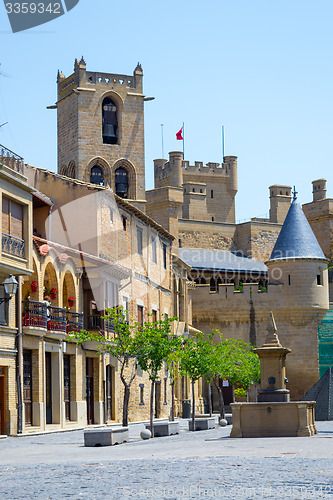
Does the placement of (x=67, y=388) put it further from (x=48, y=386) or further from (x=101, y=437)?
(x=101, y=437)

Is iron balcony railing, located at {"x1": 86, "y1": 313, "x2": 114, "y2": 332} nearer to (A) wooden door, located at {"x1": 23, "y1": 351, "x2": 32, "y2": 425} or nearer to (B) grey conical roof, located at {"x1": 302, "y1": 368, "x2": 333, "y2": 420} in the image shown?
(A) wooden door, located at {"x1": 23, "y1": 351, "x2": 32, "y2": 425}

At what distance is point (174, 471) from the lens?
571 inches

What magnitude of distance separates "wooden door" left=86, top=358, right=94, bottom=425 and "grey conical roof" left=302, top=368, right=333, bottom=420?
1094 centimetres

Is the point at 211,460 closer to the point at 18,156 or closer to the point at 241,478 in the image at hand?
the point at 241,478

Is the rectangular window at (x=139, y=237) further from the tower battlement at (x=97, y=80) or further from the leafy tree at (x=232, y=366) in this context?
the tower battlement at (x=97, y=80)

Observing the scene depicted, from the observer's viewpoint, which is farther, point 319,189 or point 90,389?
point 319,189

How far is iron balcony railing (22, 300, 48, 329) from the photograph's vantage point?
99.0 ft

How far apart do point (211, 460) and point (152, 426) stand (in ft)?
34.5

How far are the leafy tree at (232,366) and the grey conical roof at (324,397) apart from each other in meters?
3.67

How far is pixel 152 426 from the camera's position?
26.9m

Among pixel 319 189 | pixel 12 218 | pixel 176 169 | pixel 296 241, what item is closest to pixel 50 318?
pixel 12 218

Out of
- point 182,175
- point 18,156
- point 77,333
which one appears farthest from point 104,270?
point 182,175

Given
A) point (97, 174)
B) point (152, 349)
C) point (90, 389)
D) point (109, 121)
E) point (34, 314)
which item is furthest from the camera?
point (109, 121)

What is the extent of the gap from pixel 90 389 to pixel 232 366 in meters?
10.6
